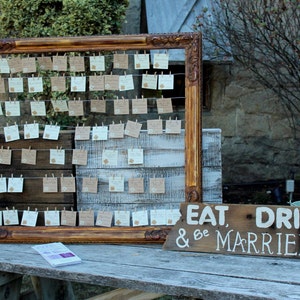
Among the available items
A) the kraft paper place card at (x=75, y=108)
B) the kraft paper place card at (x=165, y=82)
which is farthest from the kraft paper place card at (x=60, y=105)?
the kraft paper place card at (x=165, y=82)

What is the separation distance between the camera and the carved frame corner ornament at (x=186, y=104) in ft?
7.14

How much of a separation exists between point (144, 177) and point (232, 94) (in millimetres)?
2475

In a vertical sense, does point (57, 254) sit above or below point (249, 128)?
below

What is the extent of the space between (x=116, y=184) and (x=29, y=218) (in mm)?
465

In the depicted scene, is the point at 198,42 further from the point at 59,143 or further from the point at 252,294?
the point at 252,294

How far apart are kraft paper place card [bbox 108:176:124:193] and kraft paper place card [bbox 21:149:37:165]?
0.40m

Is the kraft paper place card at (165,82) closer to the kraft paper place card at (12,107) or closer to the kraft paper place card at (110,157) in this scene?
the kraft paper place card at (110,157)

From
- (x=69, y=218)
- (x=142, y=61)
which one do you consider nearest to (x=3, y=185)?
(x=69, y=218)

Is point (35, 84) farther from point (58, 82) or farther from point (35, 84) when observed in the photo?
point (58, 82)

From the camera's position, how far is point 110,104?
405cm

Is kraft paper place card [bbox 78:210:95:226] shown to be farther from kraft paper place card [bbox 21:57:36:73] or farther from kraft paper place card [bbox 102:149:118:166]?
kraft paper place card [bbox 21:57:36:73]

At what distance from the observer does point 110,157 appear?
2262 millimetres

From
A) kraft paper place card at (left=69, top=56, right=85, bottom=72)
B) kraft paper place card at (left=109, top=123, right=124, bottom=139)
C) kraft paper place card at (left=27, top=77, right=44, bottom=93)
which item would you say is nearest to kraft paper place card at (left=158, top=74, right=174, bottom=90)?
kraft paper place card at (left=109, top=123, right=124, bottom=139)

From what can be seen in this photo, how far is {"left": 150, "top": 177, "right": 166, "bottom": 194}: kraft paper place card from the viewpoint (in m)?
2.23
